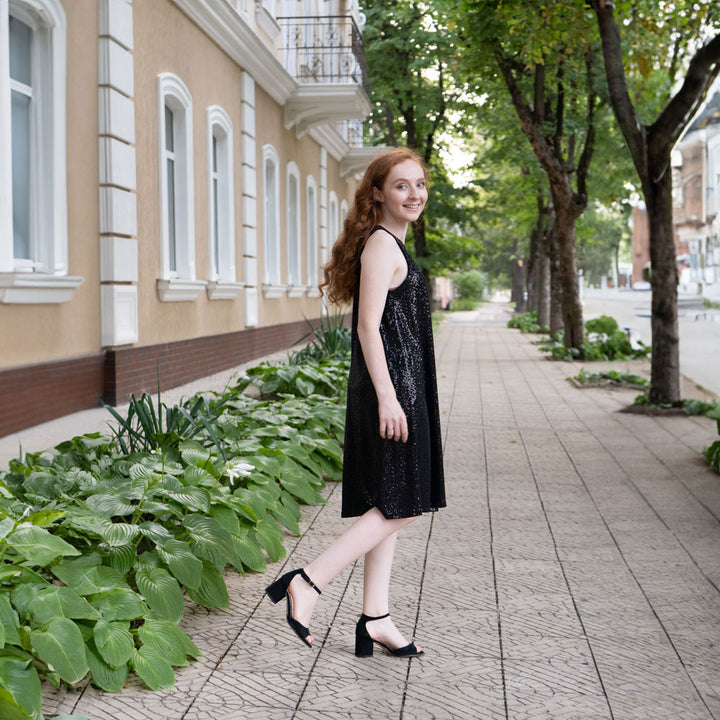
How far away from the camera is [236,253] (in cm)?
1656

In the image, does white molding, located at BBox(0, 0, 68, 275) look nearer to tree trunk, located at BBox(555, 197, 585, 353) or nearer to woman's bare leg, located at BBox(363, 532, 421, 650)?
woman's bare leg, located at BBox(363, 532, 421, 650)

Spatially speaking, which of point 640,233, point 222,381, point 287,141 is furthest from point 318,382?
point 640,233

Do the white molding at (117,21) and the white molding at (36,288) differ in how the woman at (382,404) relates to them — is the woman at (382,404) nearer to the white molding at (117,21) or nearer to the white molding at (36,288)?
the white molding at (36,288)

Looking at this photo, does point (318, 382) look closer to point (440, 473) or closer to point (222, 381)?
point (222, 381)

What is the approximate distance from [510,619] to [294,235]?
19.2 meters

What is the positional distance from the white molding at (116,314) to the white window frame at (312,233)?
12858 mm

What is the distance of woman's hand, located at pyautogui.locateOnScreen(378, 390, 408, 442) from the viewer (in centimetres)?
374

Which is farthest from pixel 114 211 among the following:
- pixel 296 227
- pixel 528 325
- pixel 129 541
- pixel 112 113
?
pixel 528 325

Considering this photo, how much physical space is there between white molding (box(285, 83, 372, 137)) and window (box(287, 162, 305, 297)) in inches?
57.2

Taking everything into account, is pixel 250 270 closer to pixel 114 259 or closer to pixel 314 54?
pixel 314 54

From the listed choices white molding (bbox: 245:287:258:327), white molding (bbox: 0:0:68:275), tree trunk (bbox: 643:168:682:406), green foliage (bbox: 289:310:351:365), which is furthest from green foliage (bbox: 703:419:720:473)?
white molding (bbox: 245:287:258:327)

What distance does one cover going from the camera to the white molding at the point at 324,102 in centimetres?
2025

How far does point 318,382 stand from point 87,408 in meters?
2.26

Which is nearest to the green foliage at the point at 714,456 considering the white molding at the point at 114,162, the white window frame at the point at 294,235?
the white molding at the point at 114,162
